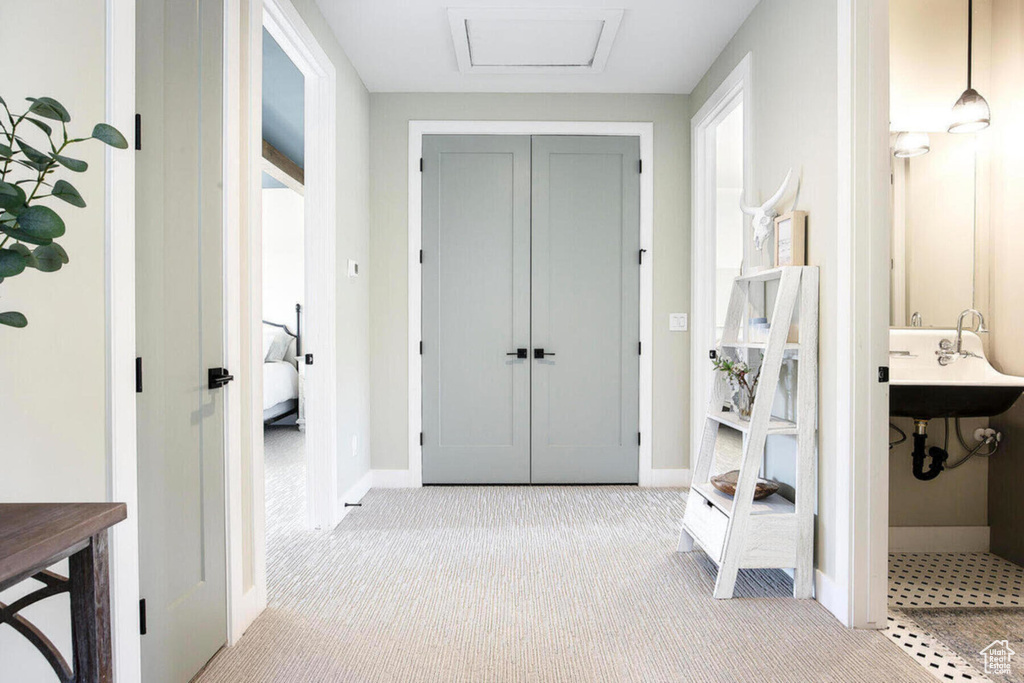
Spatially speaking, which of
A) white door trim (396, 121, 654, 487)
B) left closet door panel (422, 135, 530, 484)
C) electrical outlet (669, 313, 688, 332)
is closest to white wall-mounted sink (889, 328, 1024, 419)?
electrical outlet (669, 313, 688, 332)

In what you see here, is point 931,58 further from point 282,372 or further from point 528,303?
point 282,372

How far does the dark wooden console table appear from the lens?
0.77 meters

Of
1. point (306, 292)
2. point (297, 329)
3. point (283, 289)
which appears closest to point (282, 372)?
point (297, 329)

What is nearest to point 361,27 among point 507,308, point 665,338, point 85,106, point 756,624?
point 507,308

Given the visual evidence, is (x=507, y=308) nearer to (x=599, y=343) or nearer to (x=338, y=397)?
(x=599, y=343)

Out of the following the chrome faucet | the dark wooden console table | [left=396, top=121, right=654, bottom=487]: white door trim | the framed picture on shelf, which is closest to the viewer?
the dark wooden console table

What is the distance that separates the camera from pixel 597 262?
373 centimetres

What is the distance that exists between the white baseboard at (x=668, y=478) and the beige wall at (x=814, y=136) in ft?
5.14

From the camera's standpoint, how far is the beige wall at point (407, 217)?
370 cm

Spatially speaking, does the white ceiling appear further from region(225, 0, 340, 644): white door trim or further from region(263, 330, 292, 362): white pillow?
region(263, 330, 292, 362): white pillow

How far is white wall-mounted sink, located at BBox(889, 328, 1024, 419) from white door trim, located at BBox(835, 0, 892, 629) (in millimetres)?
331

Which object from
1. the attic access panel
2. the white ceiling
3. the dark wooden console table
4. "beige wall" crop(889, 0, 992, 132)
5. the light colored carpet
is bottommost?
the light colored carpet

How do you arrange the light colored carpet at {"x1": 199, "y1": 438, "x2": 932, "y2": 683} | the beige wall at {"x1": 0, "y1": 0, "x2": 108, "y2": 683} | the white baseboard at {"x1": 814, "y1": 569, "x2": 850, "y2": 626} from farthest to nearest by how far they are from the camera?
the white baseboard at {"x1": 814, "y1": 569, "x2": 850, "y2": 626}
the light colored carpet at {"x1": 199, "y1": 438, "x2": 932, "y2": 683}
the beige wall at {"x1": 0, "y1": 0, "x2": 108, "y2": 683}

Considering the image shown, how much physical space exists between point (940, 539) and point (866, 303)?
57.5 inches
